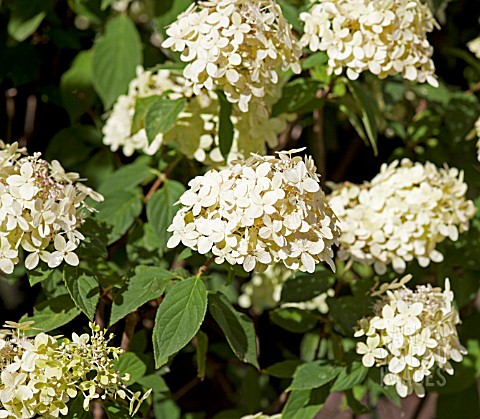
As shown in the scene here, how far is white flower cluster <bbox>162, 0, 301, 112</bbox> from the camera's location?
129cm

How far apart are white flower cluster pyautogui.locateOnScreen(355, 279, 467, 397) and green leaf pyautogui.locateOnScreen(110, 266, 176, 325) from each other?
33 centimetres

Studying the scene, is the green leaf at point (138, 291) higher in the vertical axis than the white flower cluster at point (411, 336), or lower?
higher

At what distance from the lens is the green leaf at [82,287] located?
4.04 feet

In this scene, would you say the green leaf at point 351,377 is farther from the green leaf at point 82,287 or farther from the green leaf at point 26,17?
the green leaf at point 26,17

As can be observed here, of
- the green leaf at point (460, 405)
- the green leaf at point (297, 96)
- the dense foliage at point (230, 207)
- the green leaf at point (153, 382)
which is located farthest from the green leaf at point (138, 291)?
the green leaf at point (460, 405)

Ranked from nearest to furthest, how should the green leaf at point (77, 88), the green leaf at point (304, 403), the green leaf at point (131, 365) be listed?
A: the green leaf at point (131, 365), the green leaf at point (304, 403), the green leaf at point (77, 88)

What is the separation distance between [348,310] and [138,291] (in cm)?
44

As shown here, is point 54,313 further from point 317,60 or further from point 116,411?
point 317,60

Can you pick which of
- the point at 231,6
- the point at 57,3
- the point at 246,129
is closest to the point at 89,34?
the point at 57,3

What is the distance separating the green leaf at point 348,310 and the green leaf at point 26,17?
37.9 inches

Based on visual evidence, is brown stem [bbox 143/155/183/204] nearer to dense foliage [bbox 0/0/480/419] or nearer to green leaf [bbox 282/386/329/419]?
dense foliage [bbox 0/0/480/419]

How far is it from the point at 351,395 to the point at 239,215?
600 millimetres

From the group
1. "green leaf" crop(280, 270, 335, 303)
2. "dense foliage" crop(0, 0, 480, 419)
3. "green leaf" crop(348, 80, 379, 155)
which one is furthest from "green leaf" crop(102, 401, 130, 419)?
"green leaf" crop(348, 80, 379, 155)

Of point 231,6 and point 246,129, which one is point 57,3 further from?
point 231,6
